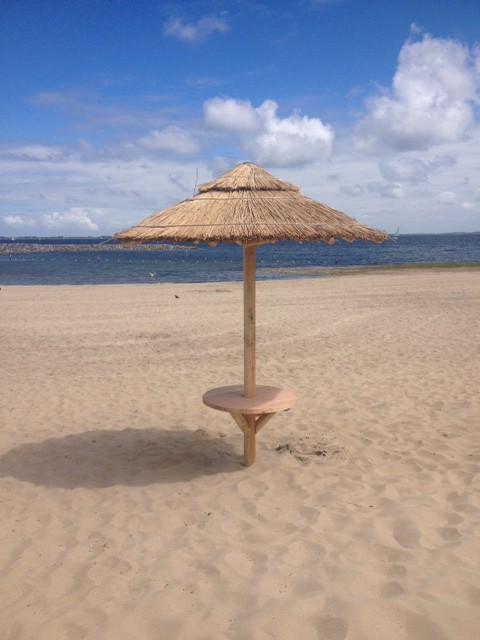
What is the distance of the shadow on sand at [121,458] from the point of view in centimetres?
534

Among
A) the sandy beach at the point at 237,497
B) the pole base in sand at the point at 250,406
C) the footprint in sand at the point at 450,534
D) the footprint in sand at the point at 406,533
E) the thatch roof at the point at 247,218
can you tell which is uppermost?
the thatch roof at the point at 247,218

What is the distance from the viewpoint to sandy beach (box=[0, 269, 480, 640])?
3193mm

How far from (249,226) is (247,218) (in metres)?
0.14

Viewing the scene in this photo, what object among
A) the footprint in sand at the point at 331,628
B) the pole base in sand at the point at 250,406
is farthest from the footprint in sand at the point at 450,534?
the pole base in sand at the point at 250,406

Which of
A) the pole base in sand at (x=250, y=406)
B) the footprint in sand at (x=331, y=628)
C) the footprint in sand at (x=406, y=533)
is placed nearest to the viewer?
the footprint in sand at (x=331, y=628)

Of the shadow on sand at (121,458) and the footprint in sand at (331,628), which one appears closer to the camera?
the footprint in sand at (331,628)

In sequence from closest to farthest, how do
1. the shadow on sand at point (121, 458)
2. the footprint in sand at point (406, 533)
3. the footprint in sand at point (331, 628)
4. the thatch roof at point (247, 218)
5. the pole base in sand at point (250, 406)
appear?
the footprint in sand at point (331, 628), the footprint in sand at point (406, 533), the thatch roof at point (247, 218), the pole base in sand at point (250, 406), the shadow on sand at point (121, 458)

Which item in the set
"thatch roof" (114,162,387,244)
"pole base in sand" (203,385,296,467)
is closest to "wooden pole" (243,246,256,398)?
"pole base in sand" (203,385,296,467)

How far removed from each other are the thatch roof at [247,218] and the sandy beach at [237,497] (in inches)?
83.8

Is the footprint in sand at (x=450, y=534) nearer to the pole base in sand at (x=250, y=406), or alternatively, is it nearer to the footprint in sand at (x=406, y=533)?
the footprint in sand at (x=406, y=533)

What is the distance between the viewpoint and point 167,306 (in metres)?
18.4

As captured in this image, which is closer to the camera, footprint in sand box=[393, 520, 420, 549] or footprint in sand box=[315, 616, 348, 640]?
footprint in sand box=[315, 616, 348, 640]

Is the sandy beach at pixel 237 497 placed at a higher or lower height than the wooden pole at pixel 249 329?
lower

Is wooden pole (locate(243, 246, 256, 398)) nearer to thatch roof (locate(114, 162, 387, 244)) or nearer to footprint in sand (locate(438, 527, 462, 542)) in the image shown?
thatch roof (locate(114, 162, 387, 244))
